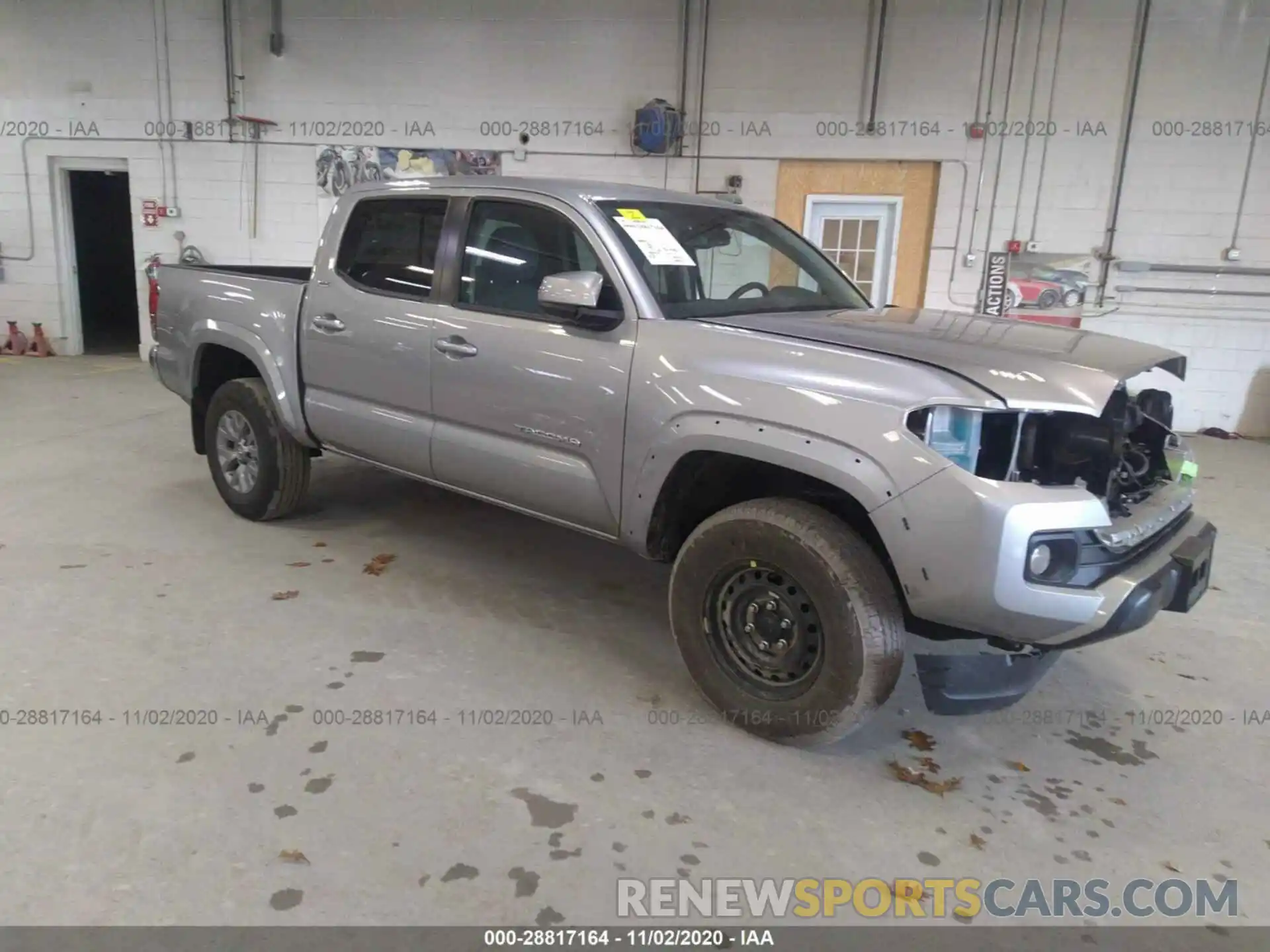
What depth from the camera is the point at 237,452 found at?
450 cm

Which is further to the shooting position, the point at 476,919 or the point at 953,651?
the point at 953,651

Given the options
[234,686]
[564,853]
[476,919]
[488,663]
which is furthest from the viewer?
[488,663]

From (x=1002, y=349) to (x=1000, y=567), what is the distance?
2.39 feet

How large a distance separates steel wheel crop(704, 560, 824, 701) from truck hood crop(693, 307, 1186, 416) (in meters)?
0.75

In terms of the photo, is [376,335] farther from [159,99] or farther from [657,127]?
[159,99]

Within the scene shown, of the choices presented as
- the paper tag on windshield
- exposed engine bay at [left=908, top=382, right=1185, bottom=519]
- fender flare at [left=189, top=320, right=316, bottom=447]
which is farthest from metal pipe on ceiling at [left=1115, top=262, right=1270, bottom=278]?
fender flare at [left=189, top=320, right=316, bottom=447]

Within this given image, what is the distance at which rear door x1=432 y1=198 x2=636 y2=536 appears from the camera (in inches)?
116

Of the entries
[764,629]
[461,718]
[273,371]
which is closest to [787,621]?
[764,629]

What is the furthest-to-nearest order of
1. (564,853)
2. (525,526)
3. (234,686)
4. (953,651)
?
(525,526), (953,651), (234,686), (564,853)

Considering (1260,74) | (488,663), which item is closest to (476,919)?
(488,663)

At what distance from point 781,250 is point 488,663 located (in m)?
2.12

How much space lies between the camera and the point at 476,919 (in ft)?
6.50

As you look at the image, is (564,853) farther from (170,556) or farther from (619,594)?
(170,556)

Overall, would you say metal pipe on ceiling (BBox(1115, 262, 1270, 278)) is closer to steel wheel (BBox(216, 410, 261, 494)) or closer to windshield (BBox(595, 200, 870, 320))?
windshield (BBox(595, 200, 870, 320))
